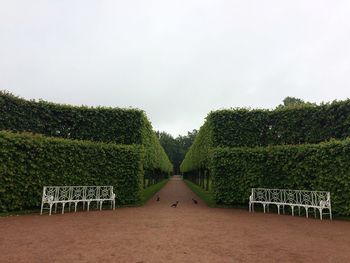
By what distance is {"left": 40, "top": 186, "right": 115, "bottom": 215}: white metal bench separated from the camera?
11.5 m

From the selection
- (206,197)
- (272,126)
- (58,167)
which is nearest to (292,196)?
(272,126)

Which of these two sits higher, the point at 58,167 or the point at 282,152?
the point at 282,152

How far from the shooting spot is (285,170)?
13039 millimetres

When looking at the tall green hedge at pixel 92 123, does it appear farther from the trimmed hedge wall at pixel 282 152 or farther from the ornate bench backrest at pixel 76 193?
the trimmed hedge wall at pixel 282 152

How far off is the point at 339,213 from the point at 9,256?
11.1 metres

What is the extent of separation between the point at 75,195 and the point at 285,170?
9516mm

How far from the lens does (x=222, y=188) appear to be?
1415cm

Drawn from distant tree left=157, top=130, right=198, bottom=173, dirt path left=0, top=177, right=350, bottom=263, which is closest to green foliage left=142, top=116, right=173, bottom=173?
dirt path left=0, top=177, right=350, bottom=263

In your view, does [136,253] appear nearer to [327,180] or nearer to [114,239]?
[114,239]

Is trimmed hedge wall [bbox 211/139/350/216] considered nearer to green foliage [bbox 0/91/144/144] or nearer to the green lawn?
the green lawn

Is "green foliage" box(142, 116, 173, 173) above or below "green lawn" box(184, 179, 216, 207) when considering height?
above

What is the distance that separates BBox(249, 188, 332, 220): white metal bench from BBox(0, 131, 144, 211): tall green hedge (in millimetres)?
5918

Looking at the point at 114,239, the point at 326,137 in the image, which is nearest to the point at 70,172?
the point at 114,239

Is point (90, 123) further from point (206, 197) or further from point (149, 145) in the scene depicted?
point (206, 197)
